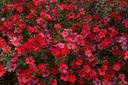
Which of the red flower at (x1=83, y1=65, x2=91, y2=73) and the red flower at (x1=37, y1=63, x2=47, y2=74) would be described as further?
the red flower at (x1=83, y1=65, x2=91, y2=73)

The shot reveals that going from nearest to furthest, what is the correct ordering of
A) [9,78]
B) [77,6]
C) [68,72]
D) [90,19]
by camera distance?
[68,72]
[9,78]
[90,19]
[77,6]

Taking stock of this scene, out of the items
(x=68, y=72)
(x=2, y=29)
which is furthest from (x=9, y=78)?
(x=68, y=72)

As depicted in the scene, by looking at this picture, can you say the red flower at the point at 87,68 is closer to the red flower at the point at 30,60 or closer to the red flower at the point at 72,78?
the red flower at the point at 72,78

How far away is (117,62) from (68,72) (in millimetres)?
753

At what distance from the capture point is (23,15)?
176 inches

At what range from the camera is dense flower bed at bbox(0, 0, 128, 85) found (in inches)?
138

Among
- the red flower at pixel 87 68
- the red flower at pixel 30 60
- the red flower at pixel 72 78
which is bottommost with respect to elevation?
the red flower at pixel 72 78

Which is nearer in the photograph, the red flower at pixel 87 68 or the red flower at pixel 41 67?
the red flower at pixel 41 67

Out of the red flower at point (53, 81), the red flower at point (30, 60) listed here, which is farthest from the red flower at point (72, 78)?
the red flower at point (30, 60)

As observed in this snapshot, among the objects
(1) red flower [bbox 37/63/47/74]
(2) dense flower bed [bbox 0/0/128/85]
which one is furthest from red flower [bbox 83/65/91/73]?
(1) red flower [bbox 37/63/47/74]

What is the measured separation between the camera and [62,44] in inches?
141

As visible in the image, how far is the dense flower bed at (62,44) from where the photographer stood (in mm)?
3494

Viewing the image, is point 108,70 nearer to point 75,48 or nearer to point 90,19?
point 75,48

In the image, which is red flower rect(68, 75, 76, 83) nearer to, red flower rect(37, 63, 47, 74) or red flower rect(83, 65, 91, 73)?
red flower rect(83, 65, 91, 73)
